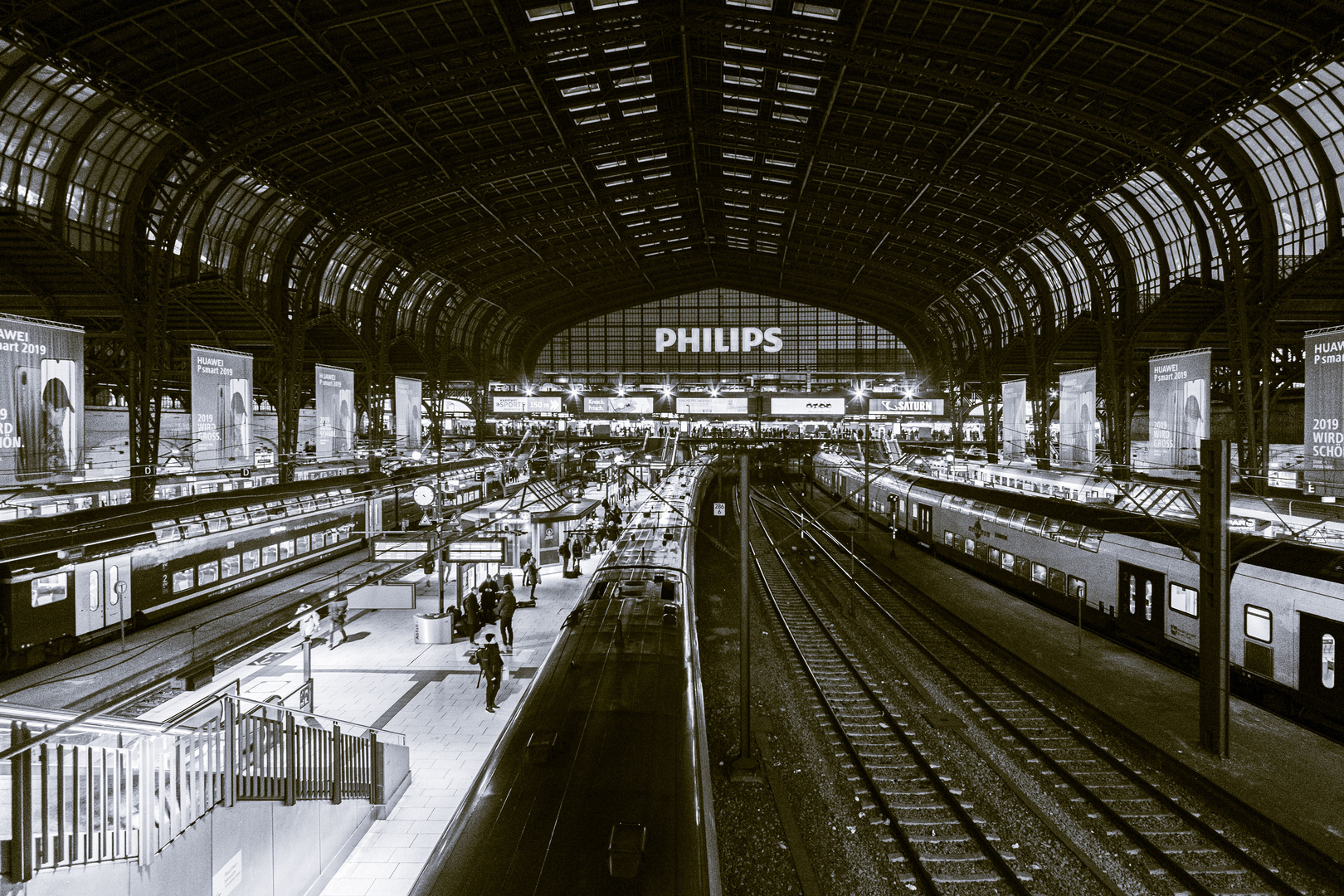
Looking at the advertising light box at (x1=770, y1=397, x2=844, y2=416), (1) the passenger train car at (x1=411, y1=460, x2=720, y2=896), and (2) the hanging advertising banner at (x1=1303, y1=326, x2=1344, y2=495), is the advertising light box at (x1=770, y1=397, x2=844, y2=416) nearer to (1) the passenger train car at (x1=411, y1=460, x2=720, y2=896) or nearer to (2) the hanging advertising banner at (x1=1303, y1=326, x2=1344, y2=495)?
(2) the hanging advertising banner at (x1=1303, y1=326, x2=1344, y2=495)

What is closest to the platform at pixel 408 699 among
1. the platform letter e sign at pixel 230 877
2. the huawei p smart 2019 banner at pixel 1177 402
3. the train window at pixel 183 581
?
the platform letter e sign at pixel 230 877

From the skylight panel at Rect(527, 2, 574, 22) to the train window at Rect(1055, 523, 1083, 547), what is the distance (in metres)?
22.3

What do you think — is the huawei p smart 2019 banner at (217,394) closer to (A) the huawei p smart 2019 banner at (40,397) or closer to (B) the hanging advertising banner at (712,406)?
(A) the huawei p smart 2019 banner at (40,397)

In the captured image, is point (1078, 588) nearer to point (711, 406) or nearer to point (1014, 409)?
point (1014, 409)

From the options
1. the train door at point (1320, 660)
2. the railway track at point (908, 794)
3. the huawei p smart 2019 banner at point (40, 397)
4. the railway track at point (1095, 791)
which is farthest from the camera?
the huawei p smart 2019 banner at point (40, 397)

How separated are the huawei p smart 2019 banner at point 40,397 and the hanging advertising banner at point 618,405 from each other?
2532 cm

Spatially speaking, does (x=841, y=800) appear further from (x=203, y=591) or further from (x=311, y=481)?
(x=311, y=481)

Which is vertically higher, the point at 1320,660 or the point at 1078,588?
the point at 1320,660

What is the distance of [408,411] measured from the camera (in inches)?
1148

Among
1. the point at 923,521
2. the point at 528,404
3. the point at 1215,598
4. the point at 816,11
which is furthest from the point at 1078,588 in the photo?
the point at 528,404

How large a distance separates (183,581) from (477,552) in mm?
8530

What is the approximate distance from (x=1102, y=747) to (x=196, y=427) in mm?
20318

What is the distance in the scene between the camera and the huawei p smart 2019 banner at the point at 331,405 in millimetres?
23531

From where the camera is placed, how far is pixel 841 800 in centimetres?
1069
